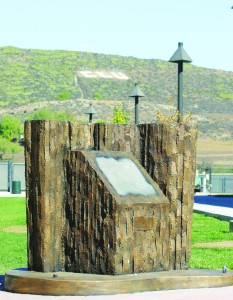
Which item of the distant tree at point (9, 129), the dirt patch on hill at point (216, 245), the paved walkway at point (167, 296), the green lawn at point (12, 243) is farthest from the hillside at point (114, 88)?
the paved walkway at point (167, 296)

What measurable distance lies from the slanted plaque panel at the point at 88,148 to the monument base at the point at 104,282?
29 centimetres

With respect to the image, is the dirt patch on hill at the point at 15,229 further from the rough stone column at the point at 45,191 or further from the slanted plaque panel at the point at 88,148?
the rough stone column at the point at 45,191

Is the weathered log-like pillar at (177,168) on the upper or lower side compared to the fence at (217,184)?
upper

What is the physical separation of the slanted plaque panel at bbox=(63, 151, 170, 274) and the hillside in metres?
113

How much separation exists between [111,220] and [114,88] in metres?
155

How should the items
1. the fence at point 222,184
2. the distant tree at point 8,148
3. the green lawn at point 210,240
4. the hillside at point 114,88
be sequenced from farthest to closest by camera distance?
the hillside at point 114,88
the distant tree at point 8,148
the fence at point 222,184
the green lawn at point 210,240

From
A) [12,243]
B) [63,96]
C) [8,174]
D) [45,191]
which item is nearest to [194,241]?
[12,243]

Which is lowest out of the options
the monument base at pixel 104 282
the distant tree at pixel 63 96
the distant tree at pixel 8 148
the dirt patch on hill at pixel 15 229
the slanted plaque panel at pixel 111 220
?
the distant tree at pixel 8 148

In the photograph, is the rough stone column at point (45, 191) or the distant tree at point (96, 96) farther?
the distant tree at point (96, 96)

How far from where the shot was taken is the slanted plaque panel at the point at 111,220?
31.8 feet

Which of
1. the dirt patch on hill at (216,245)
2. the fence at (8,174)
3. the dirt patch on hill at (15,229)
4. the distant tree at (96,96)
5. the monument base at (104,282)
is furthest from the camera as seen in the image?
the distant tree at (96,96)

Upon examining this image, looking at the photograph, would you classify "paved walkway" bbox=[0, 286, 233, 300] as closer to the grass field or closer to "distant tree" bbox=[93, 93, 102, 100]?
the grass field

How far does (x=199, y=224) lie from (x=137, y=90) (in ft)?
40.0

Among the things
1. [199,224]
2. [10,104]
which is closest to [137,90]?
[199,224]
